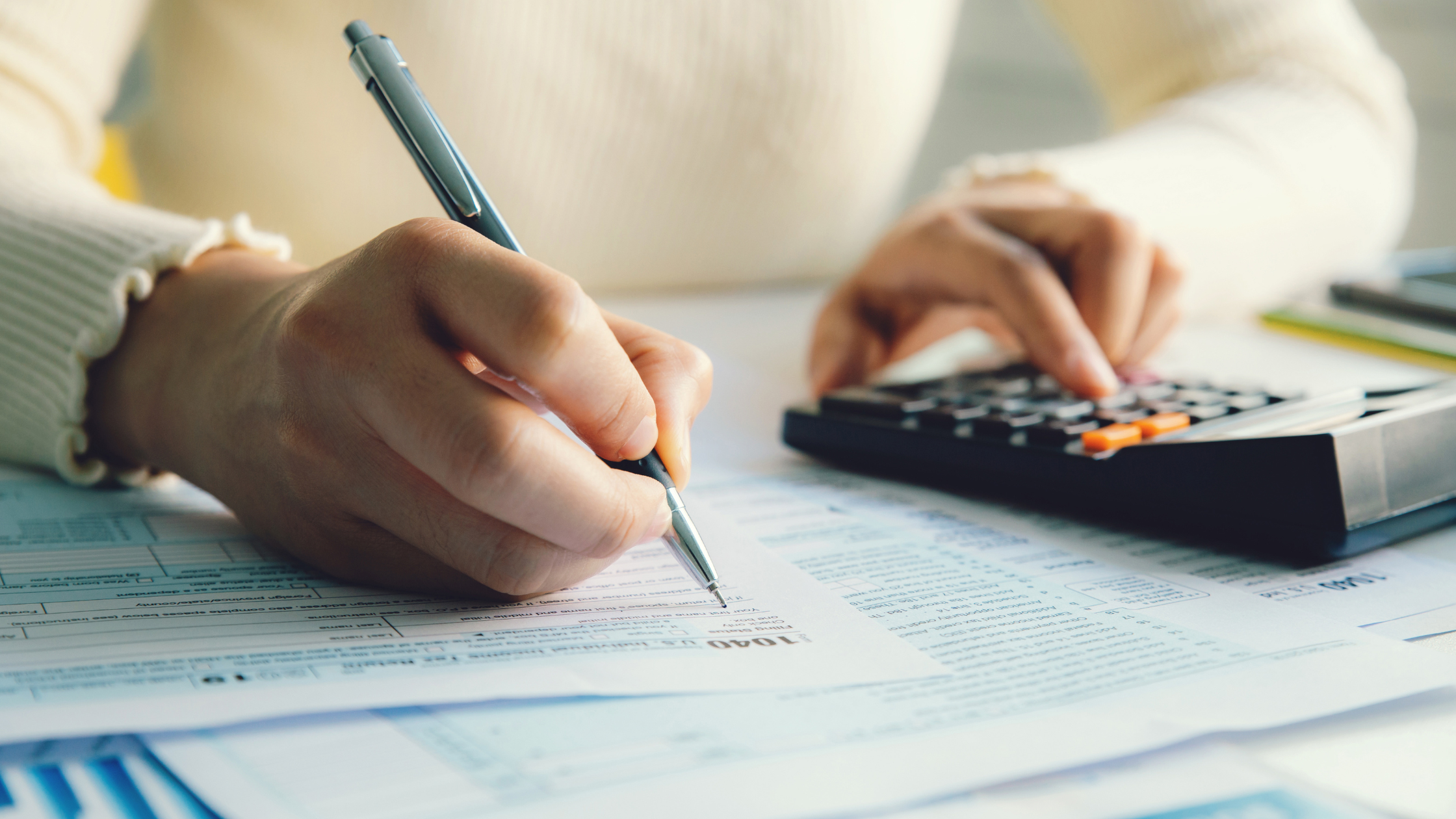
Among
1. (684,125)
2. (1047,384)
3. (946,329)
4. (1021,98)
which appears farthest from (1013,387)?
(1021,98)

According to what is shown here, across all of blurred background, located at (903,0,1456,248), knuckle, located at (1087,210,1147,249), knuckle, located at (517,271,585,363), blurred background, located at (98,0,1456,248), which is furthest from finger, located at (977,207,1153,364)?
blurred background, located at (903,0,1456,248)

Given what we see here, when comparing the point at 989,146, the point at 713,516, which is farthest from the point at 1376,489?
the point at 989,146

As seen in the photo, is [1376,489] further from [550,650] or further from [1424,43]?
[1424,43]

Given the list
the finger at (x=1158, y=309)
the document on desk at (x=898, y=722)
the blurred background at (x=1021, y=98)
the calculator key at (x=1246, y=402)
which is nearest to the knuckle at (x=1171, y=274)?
the finger at (x=1158, y=309)

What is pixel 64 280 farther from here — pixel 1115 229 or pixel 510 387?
pixel 1115 229

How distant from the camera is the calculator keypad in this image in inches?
13.5

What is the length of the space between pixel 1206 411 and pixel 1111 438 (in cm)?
5

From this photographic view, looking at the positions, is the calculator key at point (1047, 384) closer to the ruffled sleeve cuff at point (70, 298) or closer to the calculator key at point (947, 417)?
the calculator key at point (947, 417)

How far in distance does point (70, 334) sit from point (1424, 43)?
1.38 meters

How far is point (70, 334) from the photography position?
0.34 m

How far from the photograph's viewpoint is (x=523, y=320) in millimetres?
221

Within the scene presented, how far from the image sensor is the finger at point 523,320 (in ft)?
0.73

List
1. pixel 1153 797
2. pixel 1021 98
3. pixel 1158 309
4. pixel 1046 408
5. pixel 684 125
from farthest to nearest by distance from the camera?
pixel 1021 98
pixel 684 125
pixel 1158 309
pixel 1046 408
pixel 1153 797

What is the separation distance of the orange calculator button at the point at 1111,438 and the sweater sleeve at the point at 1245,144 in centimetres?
30
